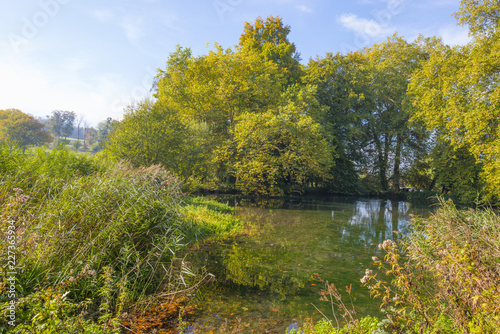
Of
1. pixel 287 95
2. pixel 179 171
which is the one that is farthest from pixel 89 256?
pixel 287 95

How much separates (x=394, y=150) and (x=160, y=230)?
29466 millimetres

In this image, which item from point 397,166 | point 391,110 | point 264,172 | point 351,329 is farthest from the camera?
point 397,166

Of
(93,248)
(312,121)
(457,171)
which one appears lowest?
(93,248)

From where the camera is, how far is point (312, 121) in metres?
19.0

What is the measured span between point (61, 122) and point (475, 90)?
112139 millimetres

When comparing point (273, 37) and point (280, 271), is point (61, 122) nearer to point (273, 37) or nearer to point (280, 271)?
point (273, 37)

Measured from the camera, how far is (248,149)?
1959cm

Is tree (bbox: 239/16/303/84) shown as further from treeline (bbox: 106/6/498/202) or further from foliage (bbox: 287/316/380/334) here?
foliage (bbox: 287/316/380/334)

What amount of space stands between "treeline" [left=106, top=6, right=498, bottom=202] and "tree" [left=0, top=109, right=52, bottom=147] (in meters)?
56.2

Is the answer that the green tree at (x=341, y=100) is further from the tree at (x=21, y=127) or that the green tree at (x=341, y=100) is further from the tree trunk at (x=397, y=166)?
the tree at (x=21, y=127)

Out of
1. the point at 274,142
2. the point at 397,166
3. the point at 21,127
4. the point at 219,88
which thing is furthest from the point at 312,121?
the point at 21,127

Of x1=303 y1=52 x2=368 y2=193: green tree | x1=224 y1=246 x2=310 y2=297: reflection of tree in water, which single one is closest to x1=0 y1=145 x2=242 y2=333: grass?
x1=224 y1=246 x2=310 y2=297: reflection of tree in water

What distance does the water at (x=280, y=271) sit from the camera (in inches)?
188

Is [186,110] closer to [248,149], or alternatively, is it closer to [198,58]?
[198,58]
